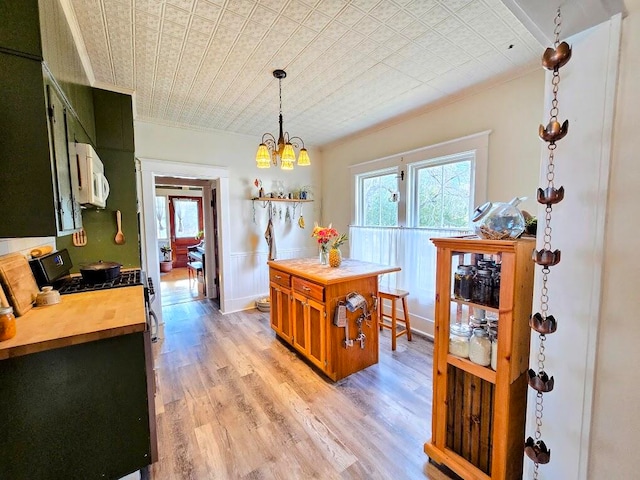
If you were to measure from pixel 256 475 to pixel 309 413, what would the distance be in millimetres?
530

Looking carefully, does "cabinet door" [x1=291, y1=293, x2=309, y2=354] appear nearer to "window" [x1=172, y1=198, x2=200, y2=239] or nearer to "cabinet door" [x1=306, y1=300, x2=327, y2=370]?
"cabinet door" [x1=306, y1=300, x2=327, y2=370]

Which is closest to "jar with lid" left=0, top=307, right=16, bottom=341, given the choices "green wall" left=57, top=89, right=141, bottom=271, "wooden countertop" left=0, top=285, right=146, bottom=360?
"wooden countertop" left=0, top=285, right=146, bottom=360

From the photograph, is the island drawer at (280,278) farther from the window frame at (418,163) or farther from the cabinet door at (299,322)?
the window frame at (418,163)

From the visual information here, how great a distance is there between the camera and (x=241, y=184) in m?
3.96

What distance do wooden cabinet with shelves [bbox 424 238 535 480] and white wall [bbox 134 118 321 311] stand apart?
3.02 meters

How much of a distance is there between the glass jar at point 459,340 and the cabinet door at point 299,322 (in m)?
1.28

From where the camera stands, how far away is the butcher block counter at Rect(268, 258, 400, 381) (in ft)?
7.24

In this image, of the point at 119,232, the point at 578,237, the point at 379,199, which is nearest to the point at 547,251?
the point at 578,237

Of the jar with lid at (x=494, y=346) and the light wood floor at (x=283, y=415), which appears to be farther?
the light wood floor at (x=283, y=415)

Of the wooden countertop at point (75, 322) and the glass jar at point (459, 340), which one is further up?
the wooden countertop at point (75, 322)

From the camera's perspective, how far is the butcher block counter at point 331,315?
7.24 ft

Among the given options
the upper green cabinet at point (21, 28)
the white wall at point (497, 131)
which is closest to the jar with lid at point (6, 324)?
the upper green cabinet at point (21, 28)

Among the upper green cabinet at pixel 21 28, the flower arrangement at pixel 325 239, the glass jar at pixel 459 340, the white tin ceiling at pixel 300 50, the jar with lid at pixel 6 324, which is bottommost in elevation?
the glass jar at pixel 459 340

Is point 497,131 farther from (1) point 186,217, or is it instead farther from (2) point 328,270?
(1) point 186,217
